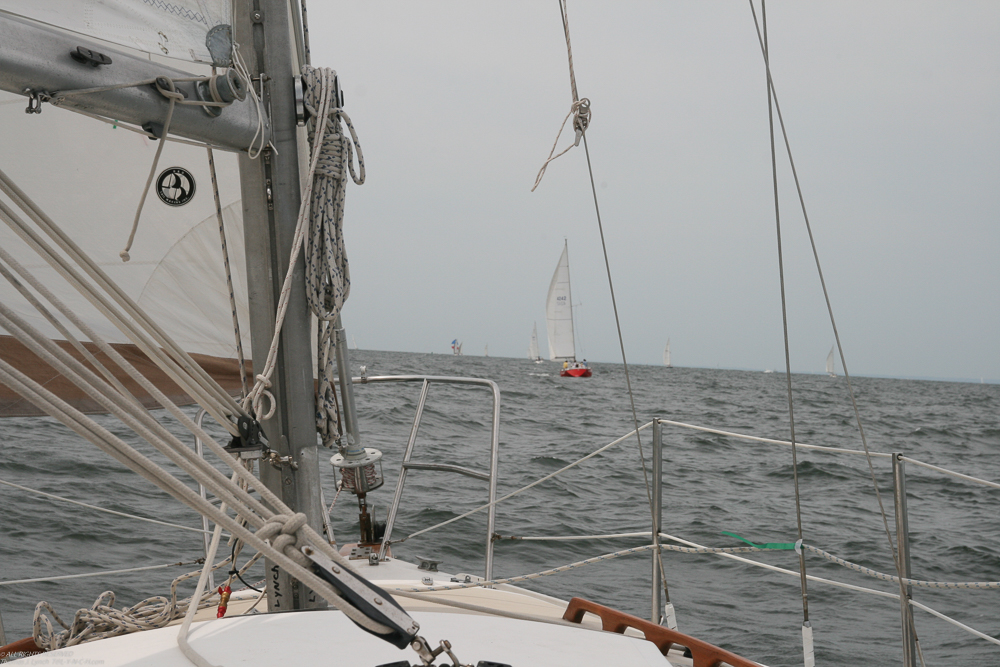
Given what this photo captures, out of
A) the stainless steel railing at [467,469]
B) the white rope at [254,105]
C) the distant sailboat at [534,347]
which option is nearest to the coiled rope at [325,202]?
the white rope at [254,105]

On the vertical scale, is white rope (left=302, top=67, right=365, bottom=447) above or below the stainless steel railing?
above

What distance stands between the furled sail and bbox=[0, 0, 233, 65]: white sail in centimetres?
84

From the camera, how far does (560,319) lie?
1200 inches

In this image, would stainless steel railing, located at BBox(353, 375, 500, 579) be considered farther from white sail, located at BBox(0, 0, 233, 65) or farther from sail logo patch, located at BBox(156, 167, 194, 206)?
white sail, located at BBox(0, 0, 233, 65)

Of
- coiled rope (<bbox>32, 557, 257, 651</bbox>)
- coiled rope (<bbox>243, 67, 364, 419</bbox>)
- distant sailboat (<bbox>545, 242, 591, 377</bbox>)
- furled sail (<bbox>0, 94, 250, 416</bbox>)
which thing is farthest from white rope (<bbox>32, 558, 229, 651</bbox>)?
distant sailboat (<bbox>545, 242, 591, 377</bbox>)

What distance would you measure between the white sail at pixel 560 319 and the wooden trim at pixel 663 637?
89.9 ft

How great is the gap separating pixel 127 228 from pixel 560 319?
28466mm

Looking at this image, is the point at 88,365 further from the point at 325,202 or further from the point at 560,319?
the point at 560,319

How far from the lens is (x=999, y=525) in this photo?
6238mm

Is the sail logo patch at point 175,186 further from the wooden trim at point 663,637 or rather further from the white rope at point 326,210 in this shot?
the wooden trim at point 663,637

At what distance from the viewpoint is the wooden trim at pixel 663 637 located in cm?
134

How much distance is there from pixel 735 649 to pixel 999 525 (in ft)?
13.5

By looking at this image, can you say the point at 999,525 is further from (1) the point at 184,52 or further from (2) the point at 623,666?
(1) the point at 184,52

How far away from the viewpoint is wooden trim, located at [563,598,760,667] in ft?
4.41
